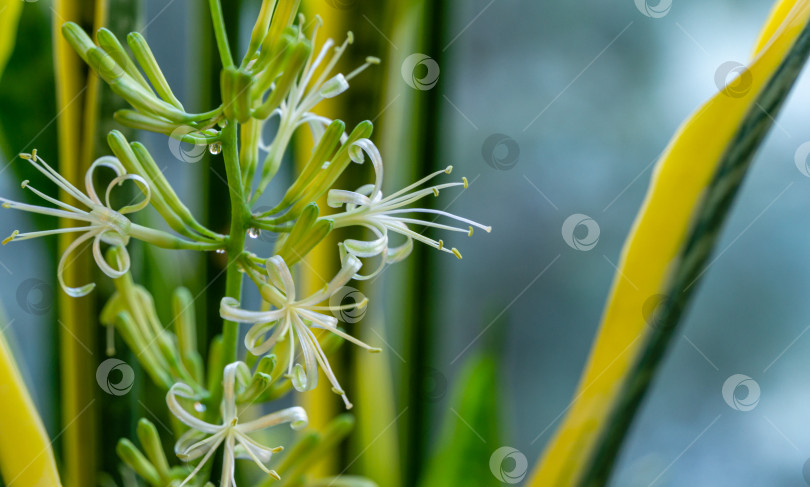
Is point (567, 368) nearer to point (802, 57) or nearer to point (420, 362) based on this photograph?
point (420, 362)

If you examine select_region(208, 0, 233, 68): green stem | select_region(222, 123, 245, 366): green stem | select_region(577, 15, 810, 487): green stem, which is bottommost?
select_region(577, 15, 810, 487): green stem

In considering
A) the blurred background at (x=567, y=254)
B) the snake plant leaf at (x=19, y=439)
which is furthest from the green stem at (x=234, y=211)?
the blurred background at (x=567, y=254)

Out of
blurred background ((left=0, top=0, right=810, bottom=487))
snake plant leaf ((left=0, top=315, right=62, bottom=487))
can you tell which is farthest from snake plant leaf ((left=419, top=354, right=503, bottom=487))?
snake plant leaf ((left=0, top=315, right=62, bottom=487))

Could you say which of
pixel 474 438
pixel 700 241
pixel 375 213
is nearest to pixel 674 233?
pixel 700 241

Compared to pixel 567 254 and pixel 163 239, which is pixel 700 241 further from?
pixel 567 254

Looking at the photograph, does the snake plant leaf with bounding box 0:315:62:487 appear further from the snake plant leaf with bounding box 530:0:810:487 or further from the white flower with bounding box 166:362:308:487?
the snake plant leaf with bounding box 530:0:810:487

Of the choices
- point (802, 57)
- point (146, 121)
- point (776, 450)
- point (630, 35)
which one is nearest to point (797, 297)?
point (776, 450)

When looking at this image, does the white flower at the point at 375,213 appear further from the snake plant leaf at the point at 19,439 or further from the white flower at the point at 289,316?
the snake plant leaf at the point at 19,439
